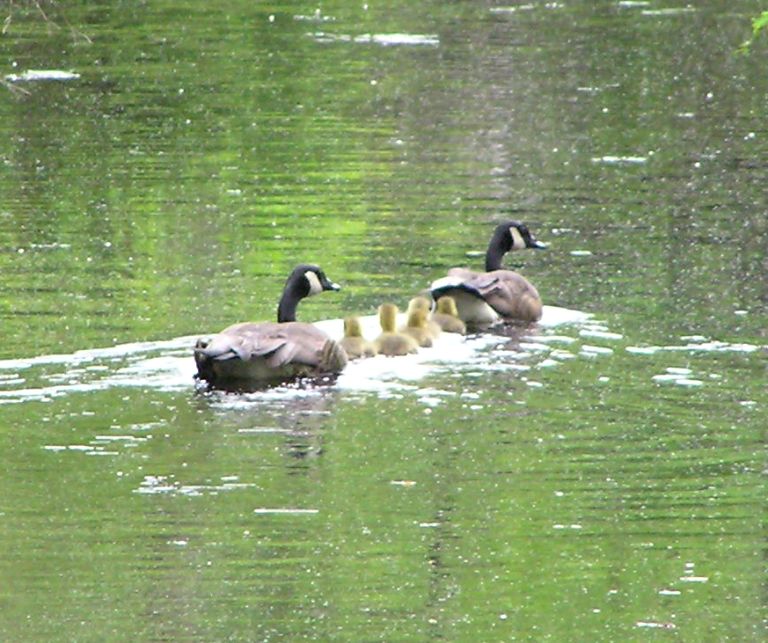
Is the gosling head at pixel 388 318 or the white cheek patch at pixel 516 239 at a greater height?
the white cheek patch at pixel 516 239

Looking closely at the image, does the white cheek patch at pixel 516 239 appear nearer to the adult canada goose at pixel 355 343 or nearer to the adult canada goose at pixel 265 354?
the adult canada goose at pixel 355 343

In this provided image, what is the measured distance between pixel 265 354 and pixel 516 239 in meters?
3.94

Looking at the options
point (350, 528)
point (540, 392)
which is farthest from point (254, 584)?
point (540, 392)

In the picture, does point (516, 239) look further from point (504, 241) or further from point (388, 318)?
point (388, 318)

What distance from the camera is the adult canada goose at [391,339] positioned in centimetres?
1496

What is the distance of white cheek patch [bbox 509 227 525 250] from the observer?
17.5 metres

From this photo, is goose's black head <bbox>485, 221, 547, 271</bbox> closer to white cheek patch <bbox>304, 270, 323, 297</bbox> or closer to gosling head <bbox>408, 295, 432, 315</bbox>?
gosling head <bbox>408, 295, 432, 315</bbox>

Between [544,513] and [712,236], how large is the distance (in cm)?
795

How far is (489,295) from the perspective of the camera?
16266mm

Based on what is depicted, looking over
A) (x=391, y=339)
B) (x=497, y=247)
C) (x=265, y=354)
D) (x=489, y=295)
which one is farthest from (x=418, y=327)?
(x=497, y=247)

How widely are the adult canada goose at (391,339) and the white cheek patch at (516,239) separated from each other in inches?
98.7

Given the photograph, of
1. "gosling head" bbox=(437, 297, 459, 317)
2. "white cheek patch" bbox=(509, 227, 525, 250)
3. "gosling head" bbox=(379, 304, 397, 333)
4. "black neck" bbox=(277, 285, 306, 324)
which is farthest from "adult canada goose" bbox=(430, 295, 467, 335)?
"white cheek patch" bbox=(509, 227, 525, 250)

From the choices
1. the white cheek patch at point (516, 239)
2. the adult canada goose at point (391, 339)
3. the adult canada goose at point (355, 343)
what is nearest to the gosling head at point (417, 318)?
the adult canada goose at point (391, 339)

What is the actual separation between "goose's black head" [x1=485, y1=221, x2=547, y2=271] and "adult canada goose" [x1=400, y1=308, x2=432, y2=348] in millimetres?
2149
